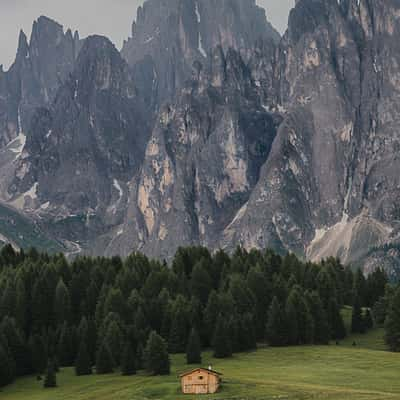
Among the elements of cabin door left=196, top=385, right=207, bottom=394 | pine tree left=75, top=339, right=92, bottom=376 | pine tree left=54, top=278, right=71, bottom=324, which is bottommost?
cabin door left=196, top=385, right=207, bottom=394

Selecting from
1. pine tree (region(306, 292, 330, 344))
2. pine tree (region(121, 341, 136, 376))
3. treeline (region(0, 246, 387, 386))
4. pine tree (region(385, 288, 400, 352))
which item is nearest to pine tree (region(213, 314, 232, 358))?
treeline (region(0, 246, 387, 386))

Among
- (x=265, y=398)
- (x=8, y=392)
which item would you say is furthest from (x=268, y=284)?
(x=265, y=398)

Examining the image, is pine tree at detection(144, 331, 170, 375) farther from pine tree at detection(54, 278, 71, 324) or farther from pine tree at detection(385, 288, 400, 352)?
pine tree at detection(54, 278, 71, 324)

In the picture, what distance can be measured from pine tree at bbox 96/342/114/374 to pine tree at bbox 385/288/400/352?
3665 centimetres

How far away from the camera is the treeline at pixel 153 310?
118 meters

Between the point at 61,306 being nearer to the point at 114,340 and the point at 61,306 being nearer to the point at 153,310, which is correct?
the point at 153,310

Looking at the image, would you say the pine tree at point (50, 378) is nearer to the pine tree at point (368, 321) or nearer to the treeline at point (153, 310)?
the treeline at point (153, 310)

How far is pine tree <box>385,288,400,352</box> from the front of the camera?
412 ft

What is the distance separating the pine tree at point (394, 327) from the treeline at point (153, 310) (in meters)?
9.26

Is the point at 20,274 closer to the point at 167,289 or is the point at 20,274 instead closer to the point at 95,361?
the point at 167,289

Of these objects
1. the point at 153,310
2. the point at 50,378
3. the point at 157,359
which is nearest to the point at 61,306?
the point at 153,310

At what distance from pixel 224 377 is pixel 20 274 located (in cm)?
6195

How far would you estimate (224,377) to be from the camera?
93.0m

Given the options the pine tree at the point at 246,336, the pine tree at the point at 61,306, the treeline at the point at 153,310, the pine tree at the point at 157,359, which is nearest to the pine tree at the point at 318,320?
the treeline at the point at 153,310
